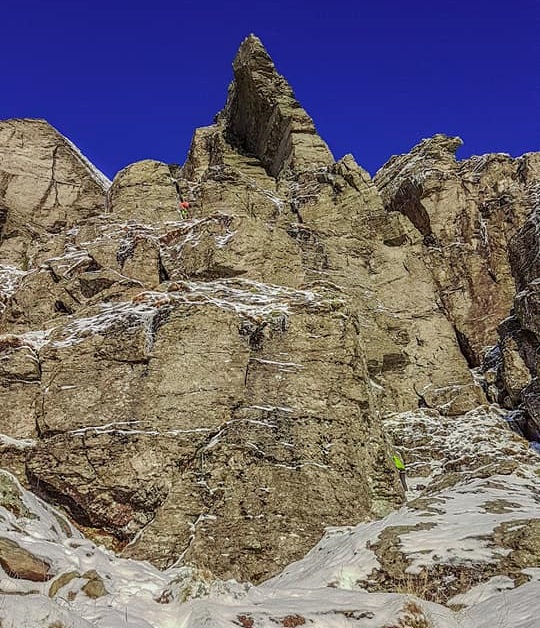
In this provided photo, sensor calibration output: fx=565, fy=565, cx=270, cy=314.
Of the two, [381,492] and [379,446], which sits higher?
[379,446]

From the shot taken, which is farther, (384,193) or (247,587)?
(384,193)

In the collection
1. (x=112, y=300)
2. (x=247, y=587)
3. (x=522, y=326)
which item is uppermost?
(x=112, y=300)

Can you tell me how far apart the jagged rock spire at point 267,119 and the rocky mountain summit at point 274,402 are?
6582 millimetres

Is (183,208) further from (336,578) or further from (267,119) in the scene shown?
(336,578)

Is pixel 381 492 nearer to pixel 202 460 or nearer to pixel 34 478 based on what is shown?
pixel 202 460

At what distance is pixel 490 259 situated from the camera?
120ft

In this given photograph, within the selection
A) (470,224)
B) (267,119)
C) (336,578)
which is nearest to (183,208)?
(470,224)

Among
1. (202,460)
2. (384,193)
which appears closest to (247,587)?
(202,460)

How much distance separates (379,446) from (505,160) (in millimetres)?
30843

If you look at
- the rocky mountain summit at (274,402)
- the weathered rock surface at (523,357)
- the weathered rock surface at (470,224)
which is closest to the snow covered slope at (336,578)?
the rocky mountain summit at (274,402)

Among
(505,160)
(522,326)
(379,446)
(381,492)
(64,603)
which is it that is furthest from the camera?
(505,160)

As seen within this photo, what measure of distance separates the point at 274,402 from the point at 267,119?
41579mm

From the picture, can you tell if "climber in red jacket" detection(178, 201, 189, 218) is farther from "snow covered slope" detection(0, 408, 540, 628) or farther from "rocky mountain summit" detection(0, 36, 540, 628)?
"snow covered slope" detection(0, 408, 540, 628)

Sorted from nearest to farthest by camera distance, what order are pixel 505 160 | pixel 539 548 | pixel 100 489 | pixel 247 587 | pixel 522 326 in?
pixel 247 587 → pixel 539 548 → pixel 100 489 → pixel 522 326 → pixel 505 160
